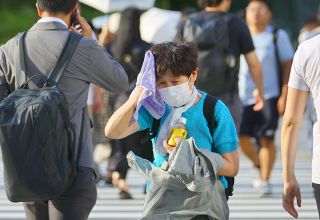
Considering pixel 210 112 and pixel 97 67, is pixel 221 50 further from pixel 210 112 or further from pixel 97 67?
pixel 210 112

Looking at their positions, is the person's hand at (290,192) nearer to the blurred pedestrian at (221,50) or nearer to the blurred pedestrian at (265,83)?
the blurred pedestrian at (221,50)

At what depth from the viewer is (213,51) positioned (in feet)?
29.4

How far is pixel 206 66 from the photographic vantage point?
8.89m

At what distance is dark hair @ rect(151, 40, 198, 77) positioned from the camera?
193 inches

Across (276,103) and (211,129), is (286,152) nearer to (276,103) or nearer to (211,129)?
(211,129)

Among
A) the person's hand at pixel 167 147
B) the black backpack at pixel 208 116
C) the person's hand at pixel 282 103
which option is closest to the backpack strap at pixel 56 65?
the black backpack at pixel 208 116

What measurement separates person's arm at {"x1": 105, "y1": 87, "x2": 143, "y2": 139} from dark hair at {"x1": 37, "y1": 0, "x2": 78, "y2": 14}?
73cm

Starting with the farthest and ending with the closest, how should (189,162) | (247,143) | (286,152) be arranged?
(247,143), (286,152), (189,162)

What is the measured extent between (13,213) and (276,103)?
2769 millimetres

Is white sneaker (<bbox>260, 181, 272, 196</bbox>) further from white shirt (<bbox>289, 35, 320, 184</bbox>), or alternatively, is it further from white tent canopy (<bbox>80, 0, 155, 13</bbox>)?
white shirt (<bbox>289, 35, 320, 184</bbox>)

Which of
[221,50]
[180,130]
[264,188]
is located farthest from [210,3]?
[180,130]

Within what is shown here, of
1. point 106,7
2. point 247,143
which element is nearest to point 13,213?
point 247,143

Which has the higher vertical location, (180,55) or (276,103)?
(180,55)

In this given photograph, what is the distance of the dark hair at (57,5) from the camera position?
18.1 feet
